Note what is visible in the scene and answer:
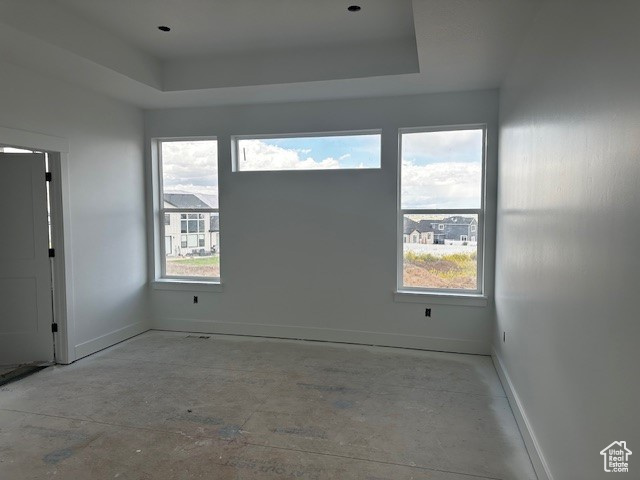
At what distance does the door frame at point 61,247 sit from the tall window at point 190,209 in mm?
1332

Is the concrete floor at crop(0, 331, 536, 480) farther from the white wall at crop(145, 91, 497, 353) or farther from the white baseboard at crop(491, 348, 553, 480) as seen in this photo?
the white wall at crop(145, 91, 497, 353)

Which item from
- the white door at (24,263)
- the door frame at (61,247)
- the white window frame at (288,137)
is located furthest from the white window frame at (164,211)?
the white door at (24,263)

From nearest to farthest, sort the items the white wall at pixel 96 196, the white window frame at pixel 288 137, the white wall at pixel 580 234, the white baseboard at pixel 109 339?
the white wall at pixel 580 234
the white wall at pixel 96 196
the white baseboard at pixel 109 339
the white window frame at pixel 288 137

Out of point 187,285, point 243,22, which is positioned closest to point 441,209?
point 243,22

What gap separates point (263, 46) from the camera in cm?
375

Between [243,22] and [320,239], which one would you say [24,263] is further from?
[243,22]

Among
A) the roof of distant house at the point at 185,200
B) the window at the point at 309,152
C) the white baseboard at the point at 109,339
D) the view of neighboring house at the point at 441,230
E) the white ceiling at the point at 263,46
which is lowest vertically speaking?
the white baseboard at the point at 109,339

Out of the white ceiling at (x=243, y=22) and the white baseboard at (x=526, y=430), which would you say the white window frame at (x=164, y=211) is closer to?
the white ceiling at (x=243, y=22)

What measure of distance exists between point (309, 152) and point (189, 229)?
1814mm

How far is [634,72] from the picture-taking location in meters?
1.22

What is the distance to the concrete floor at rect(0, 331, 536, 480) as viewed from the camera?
2.33 meters

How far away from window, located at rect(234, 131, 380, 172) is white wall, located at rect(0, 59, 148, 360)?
1293 millimetres

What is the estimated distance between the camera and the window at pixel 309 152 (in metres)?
4.44

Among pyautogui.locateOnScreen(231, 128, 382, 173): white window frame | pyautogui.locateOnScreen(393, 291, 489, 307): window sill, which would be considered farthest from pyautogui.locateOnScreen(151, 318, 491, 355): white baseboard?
pyautogui.locateOnScreen(231, 128, 382, 173): white window frame
